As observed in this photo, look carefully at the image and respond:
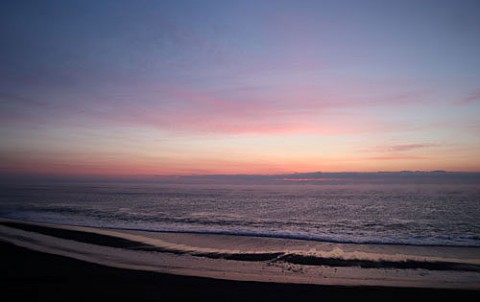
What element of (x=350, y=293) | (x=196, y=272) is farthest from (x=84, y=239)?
(x=350, y=293)

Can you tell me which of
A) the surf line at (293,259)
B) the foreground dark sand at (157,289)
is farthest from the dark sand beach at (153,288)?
the surf line at (293,259)

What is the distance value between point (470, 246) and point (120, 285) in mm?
18348

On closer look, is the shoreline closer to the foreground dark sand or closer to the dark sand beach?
the dark sand beach

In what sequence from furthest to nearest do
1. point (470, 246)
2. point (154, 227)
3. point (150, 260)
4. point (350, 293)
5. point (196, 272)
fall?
point (154, 227), point (470, 246), point (150, 260), point (196, 272), point (350, 293)

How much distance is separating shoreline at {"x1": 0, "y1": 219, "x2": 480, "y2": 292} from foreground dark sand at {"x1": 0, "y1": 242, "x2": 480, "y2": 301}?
65 cm

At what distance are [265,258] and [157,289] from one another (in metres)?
6.16

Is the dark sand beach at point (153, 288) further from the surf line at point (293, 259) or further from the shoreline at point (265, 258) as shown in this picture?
the surf line at point (293, 259)

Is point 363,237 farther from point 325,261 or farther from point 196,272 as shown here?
point 196,272

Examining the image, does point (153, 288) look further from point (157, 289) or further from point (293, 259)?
point (293, 259)

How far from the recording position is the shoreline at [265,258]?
1088cm

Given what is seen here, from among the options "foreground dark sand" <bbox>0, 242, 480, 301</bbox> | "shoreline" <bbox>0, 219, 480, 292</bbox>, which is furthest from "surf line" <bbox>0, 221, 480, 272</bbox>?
"foreground dark sand" <bbox>0, 242, 480, 301</bbox>

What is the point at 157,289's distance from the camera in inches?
360

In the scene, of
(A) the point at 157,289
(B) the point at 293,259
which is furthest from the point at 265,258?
(A) the point at 157,289

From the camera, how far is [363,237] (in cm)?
1980
